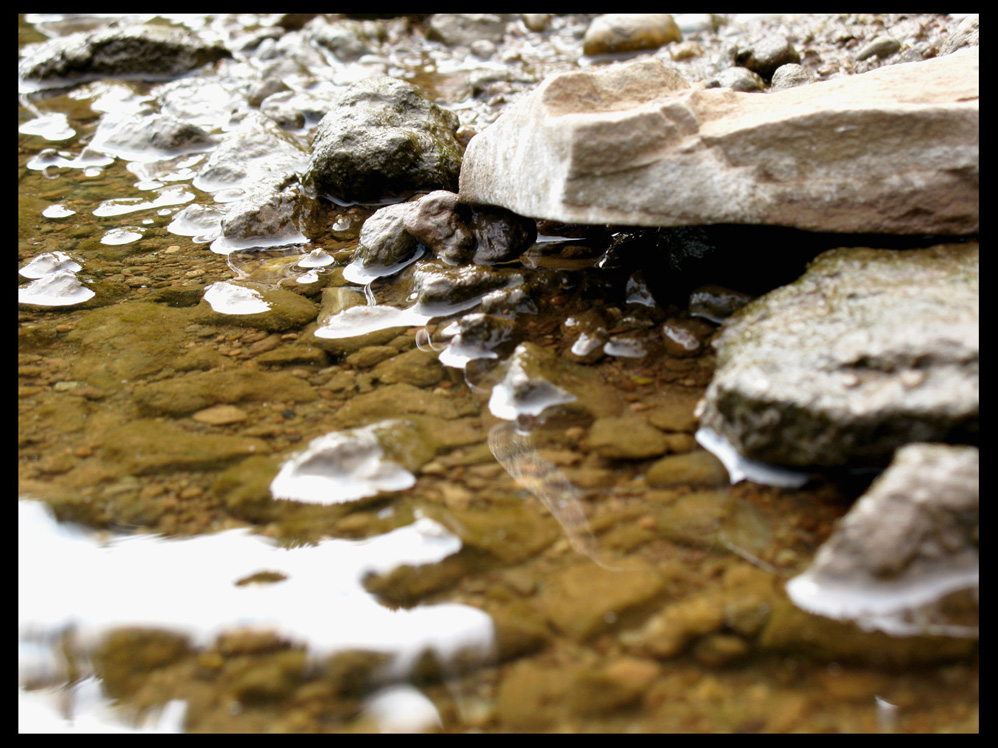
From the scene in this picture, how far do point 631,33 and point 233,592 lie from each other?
6679 mm

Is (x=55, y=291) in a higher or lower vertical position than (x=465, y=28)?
lower

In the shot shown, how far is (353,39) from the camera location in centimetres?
802

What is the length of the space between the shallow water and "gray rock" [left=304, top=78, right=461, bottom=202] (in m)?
1.21

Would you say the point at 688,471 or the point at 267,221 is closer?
the point at 688,471

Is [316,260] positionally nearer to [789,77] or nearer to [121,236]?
[121,236]

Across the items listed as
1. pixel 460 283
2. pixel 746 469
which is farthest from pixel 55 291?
pixel 746 469

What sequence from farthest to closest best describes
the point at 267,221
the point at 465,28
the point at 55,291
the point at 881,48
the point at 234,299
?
the point at 465,28 → the point at 881,48 → the point at 267,221 → the point at 55,291 → the point at 234,299

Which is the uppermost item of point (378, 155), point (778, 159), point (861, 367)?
point (778, 159)

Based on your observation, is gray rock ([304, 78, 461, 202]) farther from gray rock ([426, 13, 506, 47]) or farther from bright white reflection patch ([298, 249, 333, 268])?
gray rock ([426, 13, 506, 47])

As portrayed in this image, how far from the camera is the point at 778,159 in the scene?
8.37 ft

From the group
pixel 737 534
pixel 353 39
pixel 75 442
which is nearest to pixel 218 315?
pixel 75 442

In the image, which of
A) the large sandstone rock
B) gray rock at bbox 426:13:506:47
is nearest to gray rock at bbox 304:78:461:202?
the large sandstone rock

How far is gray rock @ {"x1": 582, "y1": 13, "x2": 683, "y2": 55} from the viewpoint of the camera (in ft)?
23.5
